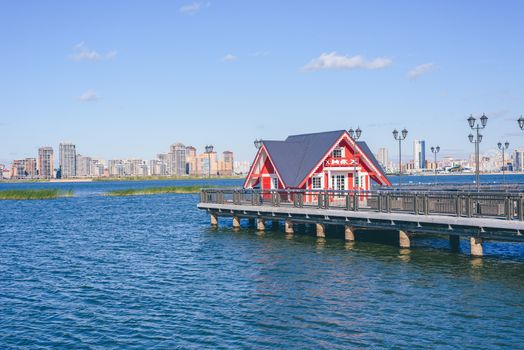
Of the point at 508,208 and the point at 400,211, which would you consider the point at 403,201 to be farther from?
the point at 508,208

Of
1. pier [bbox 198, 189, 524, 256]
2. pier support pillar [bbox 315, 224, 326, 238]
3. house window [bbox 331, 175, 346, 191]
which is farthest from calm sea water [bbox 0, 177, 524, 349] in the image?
house window [bbox 331, 175, 346, 191]

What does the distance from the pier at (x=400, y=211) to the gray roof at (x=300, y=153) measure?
7.20 ft

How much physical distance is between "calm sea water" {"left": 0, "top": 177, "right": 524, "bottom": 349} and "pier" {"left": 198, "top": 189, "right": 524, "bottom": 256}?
4.68ft

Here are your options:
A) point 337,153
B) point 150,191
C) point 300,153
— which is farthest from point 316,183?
point 150,191

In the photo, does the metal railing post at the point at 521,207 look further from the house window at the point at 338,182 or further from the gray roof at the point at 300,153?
the house window at the point at 338,182

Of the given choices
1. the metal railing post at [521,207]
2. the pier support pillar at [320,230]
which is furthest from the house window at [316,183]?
the metal railing post at [521,207]

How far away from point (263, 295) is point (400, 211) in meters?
11.4

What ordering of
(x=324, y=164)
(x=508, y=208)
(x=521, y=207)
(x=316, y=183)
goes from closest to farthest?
(x=521, y=207) < (x=508, y=208) < (x=324, y=164) < (x=316, y=183)

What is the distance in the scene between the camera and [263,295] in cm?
2288

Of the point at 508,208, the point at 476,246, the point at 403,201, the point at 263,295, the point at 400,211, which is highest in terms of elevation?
the point at 403,201

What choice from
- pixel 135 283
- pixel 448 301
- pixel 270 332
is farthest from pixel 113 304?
pixel 448 301

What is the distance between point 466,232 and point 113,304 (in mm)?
16709

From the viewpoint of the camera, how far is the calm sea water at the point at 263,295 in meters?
17.6

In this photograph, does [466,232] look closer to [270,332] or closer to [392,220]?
[392,220]
